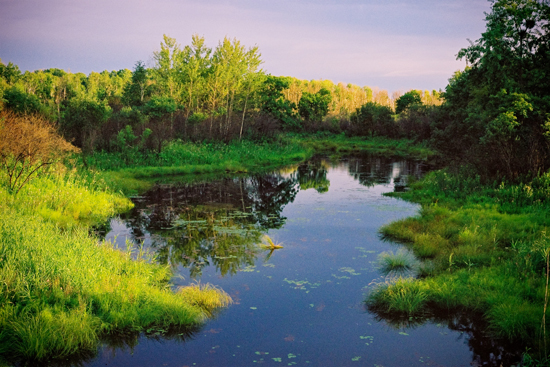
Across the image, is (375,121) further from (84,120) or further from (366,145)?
(84,120)

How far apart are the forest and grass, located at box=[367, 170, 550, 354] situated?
0.03 meters

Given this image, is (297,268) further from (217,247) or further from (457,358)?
(457,358)

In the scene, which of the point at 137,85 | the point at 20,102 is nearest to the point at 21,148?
the point at 20,102

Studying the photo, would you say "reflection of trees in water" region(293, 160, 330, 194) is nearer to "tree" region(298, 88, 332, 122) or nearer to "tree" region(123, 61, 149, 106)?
"tree" region(123, 61, 149, 106)

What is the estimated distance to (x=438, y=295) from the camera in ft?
24.1

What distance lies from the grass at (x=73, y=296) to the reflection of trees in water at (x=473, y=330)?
299 centimetres

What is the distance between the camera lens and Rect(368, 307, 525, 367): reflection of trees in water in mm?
5754

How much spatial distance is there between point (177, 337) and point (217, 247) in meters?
4.43

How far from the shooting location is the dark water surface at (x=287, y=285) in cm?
580

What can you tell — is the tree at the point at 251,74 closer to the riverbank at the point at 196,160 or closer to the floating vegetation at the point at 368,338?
the riverbank at the point at 196,160

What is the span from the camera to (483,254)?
29.8 feet

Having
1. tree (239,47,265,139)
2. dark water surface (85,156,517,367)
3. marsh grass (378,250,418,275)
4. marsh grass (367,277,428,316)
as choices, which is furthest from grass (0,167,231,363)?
tree (239,47,265,139)

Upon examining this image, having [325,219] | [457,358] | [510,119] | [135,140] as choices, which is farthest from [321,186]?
[457,358]

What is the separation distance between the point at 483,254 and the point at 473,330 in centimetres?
306
